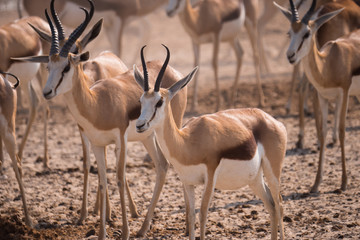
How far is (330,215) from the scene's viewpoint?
260 inches

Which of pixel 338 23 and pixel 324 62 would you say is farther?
pixel 338 23

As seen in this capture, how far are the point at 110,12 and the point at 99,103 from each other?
268 inches

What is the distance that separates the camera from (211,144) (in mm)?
5293

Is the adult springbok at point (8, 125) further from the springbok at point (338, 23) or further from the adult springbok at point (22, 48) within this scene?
the springbok at point (338, 23)

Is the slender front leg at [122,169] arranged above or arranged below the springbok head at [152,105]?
below

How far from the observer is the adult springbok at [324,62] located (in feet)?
23.8

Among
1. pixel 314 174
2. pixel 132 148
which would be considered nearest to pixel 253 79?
pixel 132 148

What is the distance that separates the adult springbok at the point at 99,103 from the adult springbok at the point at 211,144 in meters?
0.70

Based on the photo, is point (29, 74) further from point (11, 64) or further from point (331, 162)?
point (331, 162)

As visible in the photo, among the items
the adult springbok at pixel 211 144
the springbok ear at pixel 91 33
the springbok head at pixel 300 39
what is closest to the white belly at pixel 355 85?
the springbok head at pixel 300 39

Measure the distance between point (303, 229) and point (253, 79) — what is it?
845 centimetres

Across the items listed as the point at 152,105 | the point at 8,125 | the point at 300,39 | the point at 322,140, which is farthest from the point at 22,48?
the point at 322,140

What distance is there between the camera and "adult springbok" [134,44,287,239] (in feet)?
17.2

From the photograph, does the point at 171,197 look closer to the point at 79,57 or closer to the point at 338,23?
the point at 79,57
